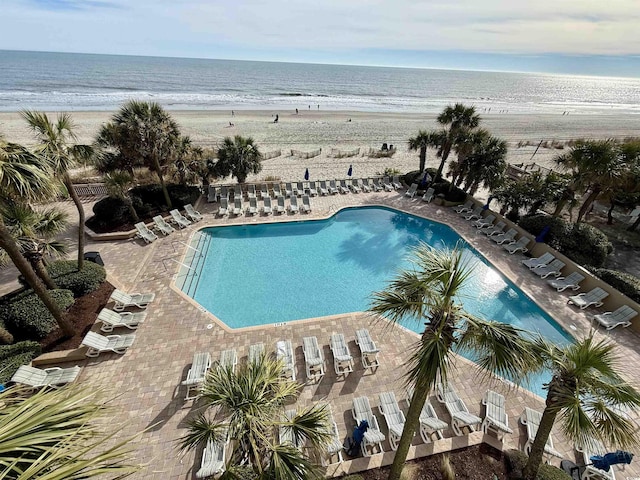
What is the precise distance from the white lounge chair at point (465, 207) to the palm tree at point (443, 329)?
16341 millimetres

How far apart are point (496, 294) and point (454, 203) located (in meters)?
8.66

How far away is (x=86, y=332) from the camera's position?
9.72m

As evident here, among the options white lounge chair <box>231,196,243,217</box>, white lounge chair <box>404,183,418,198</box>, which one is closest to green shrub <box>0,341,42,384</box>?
white lounge chair <box>231,196,243,217</box>

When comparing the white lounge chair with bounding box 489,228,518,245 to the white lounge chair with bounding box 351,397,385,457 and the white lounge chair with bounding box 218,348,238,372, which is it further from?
the white lounge chair with bounding box 218,348,238,372

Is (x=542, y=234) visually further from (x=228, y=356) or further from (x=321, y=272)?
(x=228, y=356)

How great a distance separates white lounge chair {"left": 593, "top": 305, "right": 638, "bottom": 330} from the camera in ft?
36.4

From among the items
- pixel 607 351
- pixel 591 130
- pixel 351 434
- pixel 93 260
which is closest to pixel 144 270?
pixel 93 260

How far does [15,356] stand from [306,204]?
47.8 feet

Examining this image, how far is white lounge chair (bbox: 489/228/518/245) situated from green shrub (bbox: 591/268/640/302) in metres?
3.94

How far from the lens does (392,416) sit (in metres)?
7.61

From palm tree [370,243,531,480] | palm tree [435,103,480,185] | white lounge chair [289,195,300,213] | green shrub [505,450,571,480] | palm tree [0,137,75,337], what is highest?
palm tree [435,103,480,185]

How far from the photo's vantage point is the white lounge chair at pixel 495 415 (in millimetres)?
7279

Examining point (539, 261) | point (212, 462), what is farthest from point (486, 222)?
point (212, 462)

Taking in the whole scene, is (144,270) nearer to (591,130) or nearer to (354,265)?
(354,265)
